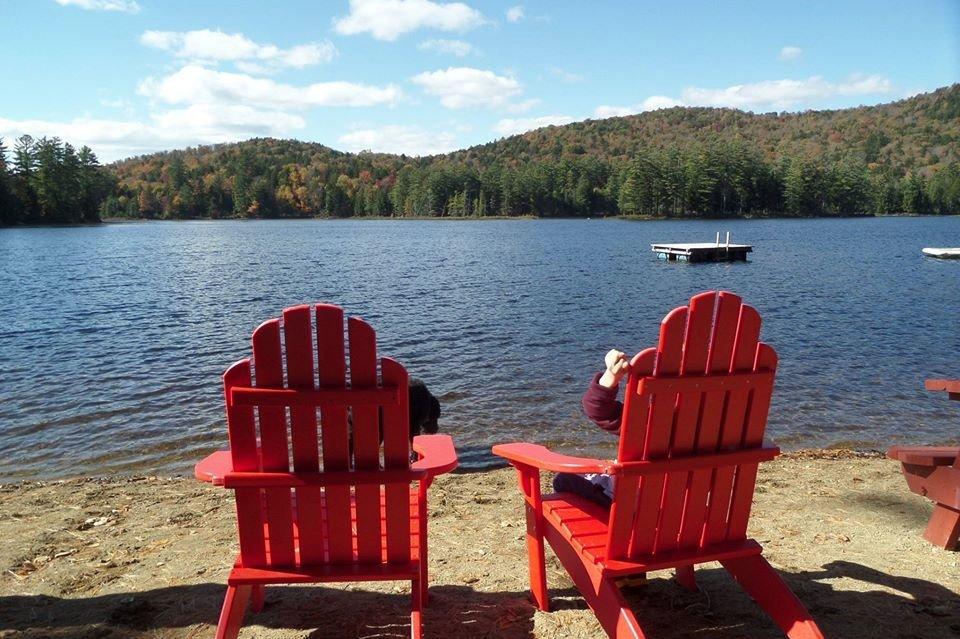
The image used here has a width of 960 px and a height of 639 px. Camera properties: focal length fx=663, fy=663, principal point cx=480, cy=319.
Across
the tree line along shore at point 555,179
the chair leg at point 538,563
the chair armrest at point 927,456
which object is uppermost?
the tree line along shore at point 555,179

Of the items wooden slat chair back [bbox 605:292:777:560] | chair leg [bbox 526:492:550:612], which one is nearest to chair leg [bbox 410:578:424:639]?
chair leg [bbox 526:492:550:612]

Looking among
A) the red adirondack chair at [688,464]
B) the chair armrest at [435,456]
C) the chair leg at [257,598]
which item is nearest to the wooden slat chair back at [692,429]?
the red adirondack chair at [688,464]

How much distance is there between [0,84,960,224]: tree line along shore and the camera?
104m

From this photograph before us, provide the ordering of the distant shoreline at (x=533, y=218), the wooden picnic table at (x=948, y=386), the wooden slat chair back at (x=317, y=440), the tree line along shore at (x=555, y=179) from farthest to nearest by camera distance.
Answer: the distant shoreline at (x=533, y=218) < the tree line along shore at (x=555, y=179) < the wooden picnic table at (x=948, y=386) < the wooden slat chair back at (x=317, y=440)

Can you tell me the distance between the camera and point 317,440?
8.77 ft

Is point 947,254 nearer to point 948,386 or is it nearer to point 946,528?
point 946,528

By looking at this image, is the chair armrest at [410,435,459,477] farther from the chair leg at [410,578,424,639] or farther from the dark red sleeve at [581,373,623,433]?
the dark red sleeve at [581,373,623,433]

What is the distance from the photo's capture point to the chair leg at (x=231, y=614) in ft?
9.28

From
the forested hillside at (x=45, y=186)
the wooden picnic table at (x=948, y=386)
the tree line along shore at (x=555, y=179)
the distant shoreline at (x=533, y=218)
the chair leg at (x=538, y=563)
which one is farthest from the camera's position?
the distant shoreline at (x=533, y=218)

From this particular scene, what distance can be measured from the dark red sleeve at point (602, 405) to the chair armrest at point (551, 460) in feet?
0.93

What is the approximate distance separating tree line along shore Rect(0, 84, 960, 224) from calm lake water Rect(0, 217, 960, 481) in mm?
72502

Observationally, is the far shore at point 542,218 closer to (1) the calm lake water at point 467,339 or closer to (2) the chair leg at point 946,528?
(1) the calm lake water at point 467,339

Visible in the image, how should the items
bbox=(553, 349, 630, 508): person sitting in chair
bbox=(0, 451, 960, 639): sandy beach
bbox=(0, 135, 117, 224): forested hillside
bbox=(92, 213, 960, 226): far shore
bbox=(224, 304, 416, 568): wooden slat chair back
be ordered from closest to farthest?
bbox=(224, 304, 416, 568): wooden slat chair back < bbox=(553, 349, 630, 508): person sitting in chair < bbox=(0, 451, 960, 639): sandy beach < bbox=(0, 135, 117, 224): forested hillside < bbox=(92, 213, 960, 226): far shore

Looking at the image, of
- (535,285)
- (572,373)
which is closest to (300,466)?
(572,373)
